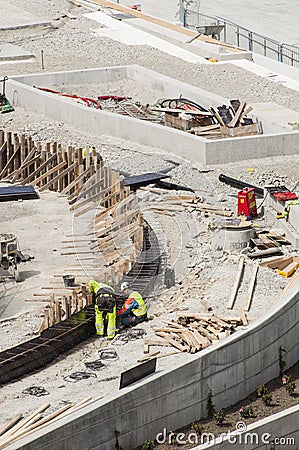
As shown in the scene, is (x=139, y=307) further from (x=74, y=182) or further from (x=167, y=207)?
(x=74, y=182)

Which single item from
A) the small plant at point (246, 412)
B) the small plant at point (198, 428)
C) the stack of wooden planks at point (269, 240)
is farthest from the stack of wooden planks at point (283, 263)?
the small plant at point (198, 428)

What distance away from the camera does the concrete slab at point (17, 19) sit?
51944 millimetres

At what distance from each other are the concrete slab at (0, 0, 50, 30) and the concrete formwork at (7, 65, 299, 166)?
11.2 meters

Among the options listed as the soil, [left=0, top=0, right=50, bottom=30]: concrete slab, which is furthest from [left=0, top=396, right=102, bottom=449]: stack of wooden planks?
[left=0, top=0, right=50, bottom=30]: concrete slab

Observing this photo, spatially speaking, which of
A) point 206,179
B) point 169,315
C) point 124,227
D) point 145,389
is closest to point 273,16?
point 206,179

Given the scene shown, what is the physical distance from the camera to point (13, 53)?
46250mm

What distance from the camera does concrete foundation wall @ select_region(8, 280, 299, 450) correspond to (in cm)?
1798

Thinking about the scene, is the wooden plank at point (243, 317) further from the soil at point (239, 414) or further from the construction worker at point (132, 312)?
the construction worker at point (132, 312)

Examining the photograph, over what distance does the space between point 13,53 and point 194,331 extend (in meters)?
27.3

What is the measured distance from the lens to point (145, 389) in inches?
741

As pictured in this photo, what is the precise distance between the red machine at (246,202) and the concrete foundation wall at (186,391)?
615 cm

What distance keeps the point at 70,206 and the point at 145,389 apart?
11430 millimetres

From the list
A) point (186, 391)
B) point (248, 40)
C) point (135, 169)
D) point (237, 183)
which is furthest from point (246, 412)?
point (248, 40)

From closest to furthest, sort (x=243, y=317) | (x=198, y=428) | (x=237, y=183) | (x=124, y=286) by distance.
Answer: (x=198, y=428) < (x=243, y=317) < (x=124, y=286) < (x=237, y=183)
